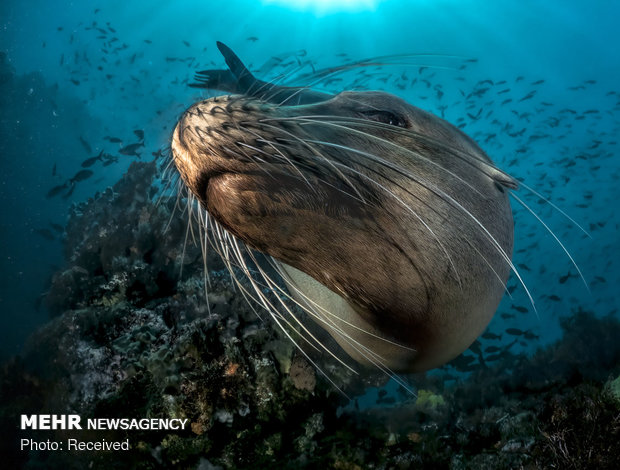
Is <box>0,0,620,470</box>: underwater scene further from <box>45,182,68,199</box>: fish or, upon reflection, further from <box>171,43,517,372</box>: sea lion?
<box>45,182,68,199</box>: fish

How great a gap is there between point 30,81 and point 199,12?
21.7 m

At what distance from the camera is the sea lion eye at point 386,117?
5.77ft

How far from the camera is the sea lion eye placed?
1758 mm

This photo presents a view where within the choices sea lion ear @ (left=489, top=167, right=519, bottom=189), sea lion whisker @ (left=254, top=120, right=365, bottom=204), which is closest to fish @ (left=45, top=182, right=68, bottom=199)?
sea lion whisker @ (left=254, top=120, right=365, bottom=204)

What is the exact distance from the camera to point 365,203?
4.80 ft

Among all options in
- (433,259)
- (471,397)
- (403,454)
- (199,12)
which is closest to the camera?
(433,259)

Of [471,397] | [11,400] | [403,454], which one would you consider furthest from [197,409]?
[11,400]

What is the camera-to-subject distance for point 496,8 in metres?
19.6

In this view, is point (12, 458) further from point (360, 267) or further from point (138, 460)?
point (360, 267)

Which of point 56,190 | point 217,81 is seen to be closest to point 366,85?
point 56,190

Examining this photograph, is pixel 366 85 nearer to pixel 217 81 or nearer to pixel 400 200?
pixel 217 81

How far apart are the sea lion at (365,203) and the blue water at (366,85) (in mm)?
9374

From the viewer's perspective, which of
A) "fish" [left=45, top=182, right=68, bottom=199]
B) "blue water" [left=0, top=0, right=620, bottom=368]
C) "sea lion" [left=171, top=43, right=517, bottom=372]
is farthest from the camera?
"blue water" [left=0, top=0, right=620, bottom=368]

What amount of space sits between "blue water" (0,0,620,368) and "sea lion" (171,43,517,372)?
9374 millimetres
